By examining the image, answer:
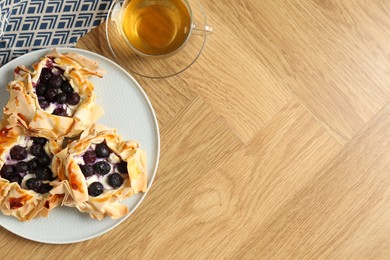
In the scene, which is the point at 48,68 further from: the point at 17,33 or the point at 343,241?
the point at 343,241

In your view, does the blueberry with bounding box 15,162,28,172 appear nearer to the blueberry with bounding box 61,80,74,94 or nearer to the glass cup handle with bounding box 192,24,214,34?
the blueberry with bounding box 61,80,74,94

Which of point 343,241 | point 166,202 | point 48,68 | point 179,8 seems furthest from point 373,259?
point 48,68

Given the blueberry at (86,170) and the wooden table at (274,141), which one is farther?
the wooden table at (274,141)

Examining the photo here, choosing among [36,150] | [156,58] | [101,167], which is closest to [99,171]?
[101,167]

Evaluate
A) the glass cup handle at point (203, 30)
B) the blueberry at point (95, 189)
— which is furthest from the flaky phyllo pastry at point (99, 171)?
the glass cup handle at point (203, 30)

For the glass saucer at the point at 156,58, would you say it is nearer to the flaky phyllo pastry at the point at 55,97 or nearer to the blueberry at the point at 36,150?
the flaky phyllo pastry at the point at 55,97

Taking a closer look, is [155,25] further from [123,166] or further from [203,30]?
[123,166]

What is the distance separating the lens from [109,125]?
112 cm

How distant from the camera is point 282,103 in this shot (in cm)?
118

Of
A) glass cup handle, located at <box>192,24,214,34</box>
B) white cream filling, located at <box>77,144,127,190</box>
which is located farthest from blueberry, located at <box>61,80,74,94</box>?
glass cup handle, located at <box>192,24,214,34</box>

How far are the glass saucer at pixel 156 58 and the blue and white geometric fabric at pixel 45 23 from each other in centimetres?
3

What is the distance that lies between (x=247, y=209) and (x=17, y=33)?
1.76ft

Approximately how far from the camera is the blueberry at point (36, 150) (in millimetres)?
1063

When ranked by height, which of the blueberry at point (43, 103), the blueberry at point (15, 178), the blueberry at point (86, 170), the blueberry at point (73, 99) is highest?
the blueberry at point (73, 99)
